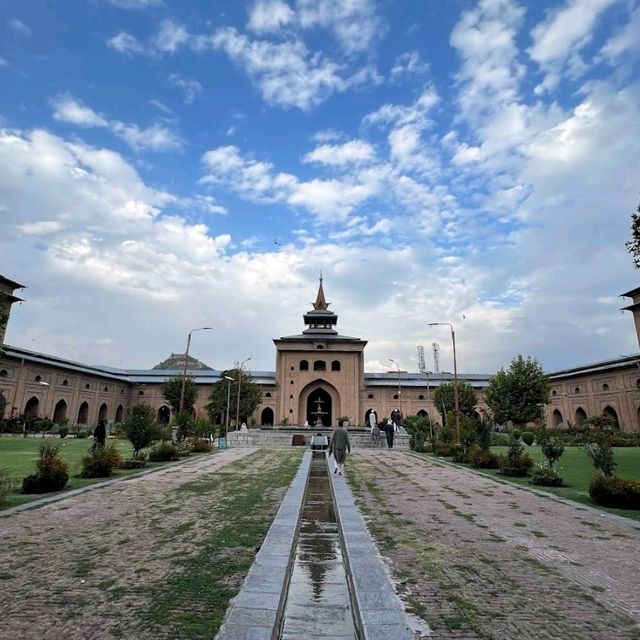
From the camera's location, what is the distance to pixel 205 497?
9422mm

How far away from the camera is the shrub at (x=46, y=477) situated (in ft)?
31.3

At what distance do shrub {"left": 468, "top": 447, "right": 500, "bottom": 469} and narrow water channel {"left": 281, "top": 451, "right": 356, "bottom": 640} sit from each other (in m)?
10.6

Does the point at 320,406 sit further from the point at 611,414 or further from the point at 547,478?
the point at 547,478

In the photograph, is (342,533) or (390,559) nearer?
(390,559)

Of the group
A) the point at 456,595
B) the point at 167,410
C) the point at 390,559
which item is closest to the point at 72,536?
the point at 390,559

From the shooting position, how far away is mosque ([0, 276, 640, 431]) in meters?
40.9

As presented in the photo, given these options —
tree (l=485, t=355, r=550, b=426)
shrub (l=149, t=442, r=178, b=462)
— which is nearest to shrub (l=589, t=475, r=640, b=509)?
shrub (l=149, t=442, r=178, b=462)

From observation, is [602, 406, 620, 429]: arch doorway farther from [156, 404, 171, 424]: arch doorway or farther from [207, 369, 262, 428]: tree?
[156, 404, 171, 424]: arch doorway

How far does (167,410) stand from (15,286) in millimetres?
23640

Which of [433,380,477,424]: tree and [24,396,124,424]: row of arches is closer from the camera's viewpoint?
[24,396,124,424]: row of arches

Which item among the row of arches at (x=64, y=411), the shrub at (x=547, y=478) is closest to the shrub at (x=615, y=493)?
the shrub at (x=547, y=478)

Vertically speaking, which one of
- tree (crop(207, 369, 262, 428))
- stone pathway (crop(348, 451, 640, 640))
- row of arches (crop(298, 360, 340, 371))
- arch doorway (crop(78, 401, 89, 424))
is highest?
row of arches (crop(298, 360, 340, 371))

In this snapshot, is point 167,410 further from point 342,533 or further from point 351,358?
point 342,533

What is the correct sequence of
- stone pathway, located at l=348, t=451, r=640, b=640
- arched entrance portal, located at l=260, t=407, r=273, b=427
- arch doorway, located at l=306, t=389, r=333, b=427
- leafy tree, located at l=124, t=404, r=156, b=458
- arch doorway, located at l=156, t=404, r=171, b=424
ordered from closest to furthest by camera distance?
stone pathway, located at l=348, t=451, r=640, b=640, leafy tree, located at l=124, t=404, r=156, b=458, arch doorway, located at l=306, t=389, r=333, b=427, arched entrance portal, located at l=260, t=407, r=273, b=427, arch doorway, located at l=156, t=404, r=171, b=424
